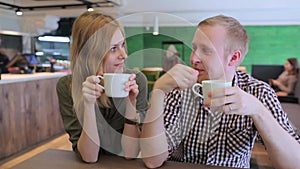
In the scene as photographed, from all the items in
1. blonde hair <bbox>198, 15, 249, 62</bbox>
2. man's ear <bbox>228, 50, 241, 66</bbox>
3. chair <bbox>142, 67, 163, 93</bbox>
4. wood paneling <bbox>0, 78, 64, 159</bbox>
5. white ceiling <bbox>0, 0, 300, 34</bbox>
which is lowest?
wood paneling <bbox>0, 78, 64, 159</bbox>

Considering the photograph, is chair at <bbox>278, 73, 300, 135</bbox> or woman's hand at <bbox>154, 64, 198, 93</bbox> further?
chair at <bbox>278, 73, 300, 135</bbox>

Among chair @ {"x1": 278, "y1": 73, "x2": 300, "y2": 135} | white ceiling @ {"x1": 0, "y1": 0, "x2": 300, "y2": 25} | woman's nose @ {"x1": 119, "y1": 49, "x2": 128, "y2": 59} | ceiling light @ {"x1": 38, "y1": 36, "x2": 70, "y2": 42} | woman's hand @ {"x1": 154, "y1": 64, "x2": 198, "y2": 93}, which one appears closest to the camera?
woman's hand @ {"x1": 154, "y1": 64, "x2": 198, "y2": 93}

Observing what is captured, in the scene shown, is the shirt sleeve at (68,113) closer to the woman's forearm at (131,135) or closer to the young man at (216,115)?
the woman's forearm at (131,135)

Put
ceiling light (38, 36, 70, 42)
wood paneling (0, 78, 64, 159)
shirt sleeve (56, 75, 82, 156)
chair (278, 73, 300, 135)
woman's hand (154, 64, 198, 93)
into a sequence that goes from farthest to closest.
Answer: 1. ceiling light (38, 36, 70, 42)
2. wood paneling (0, 78, 64, 159)
3. chair (278, 73, 300, 135)
4. shirt sleeve (56, 75, 82, 156)
5. woman's hand (154, 64, 198, 93)

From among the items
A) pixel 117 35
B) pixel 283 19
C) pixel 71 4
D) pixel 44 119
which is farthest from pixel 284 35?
pixel 117 35

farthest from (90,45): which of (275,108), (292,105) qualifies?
(292,105)

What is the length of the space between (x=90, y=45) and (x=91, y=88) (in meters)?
0.21

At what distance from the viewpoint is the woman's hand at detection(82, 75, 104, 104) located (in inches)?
34.0

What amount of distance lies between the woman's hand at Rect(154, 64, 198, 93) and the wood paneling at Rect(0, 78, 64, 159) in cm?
261

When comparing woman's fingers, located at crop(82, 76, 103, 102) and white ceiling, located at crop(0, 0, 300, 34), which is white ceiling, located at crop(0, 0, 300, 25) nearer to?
white ceiling, located at crop(0, 0, 300, 34)

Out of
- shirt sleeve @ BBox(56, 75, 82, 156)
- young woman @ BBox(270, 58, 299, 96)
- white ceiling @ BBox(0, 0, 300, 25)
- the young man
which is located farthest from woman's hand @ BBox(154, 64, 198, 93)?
white ceiling @ BBox(0, 0, 300, 25)

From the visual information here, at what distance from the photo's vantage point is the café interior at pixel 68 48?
0.90 meters

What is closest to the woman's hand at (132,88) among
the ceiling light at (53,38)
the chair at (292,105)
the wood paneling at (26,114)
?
the chair at (292,105)

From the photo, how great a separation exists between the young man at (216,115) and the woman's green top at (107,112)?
73 mm
